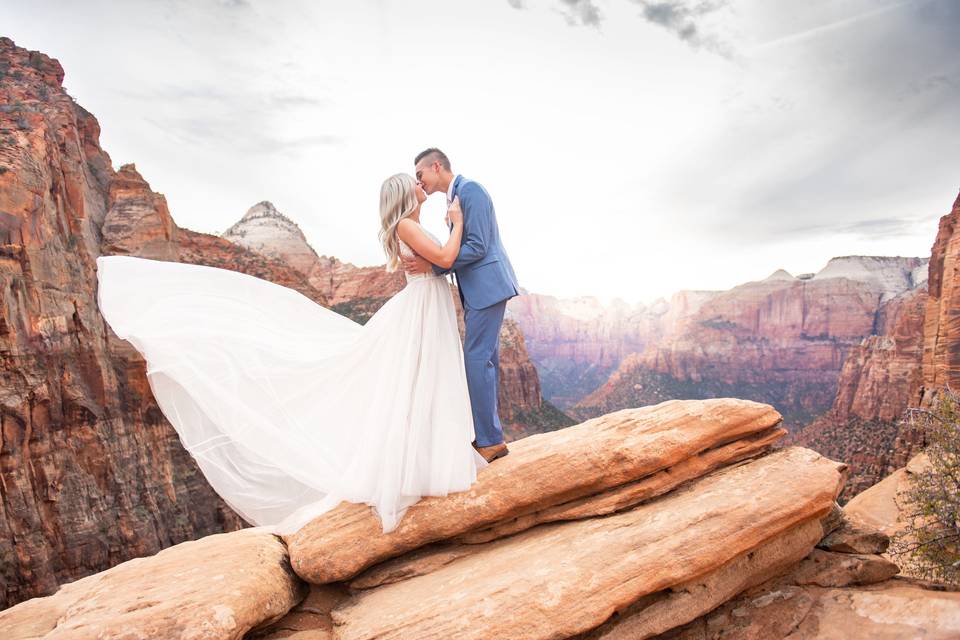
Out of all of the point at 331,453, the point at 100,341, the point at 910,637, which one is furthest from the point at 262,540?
the point at 100,341

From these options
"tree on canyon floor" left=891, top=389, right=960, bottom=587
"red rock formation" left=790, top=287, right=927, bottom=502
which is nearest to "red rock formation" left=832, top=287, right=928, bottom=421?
"red rock formation" left=790, top=287, right=927, bottom=502

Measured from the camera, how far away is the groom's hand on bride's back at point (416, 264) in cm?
444

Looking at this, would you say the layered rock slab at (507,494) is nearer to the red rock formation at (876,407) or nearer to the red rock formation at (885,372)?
the red rock formation at (876,407)

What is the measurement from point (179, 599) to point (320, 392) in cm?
199

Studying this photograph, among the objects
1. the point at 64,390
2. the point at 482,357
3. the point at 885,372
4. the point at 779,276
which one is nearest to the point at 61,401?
the point at 64,390

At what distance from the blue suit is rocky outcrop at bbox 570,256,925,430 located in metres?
96.1

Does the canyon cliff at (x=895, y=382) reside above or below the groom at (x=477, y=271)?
below

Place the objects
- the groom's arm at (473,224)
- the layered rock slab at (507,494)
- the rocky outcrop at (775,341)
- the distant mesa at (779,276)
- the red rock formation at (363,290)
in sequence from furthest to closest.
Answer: the distant mesa at (779,276), the rocky outcrop at (775,341), the red rock formation at (363,290), the layered rock slab at (507,494), the groom's arm at (473,224)

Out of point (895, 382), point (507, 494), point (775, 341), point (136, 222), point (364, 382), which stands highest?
point (136, 222)

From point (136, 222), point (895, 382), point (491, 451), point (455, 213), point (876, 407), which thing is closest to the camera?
point (455, 213)

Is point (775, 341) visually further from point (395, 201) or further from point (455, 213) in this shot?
point (395, 201)

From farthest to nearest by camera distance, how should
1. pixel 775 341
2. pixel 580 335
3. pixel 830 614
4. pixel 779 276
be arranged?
pixel 580 335, pixel 779 276, pixel 775 341, pixel 830 614

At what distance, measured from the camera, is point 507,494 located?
4.53m

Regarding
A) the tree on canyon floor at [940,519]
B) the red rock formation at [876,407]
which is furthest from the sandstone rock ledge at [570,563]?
the red rock formation at [876,407]
